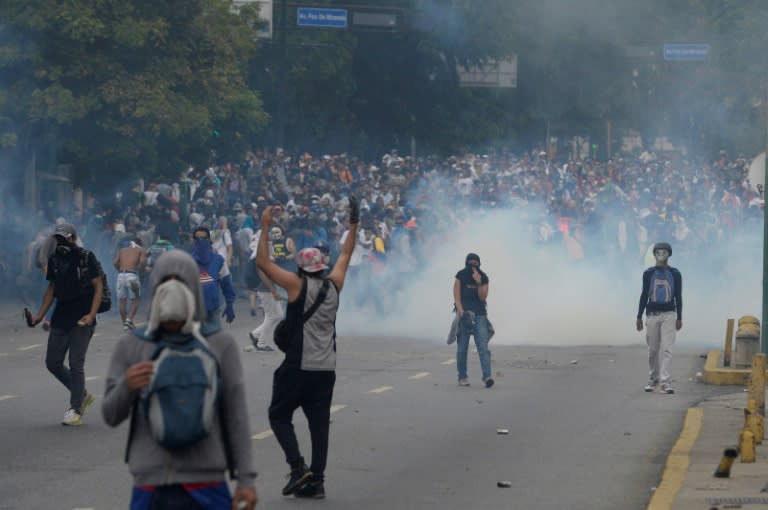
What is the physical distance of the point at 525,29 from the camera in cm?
5909

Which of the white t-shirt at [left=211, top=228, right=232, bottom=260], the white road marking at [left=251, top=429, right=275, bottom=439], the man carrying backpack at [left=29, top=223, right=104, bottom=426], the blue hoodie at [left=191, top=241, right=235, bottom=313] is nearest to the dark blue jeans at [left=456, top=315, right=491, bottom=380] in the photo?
the blue hoodie at [left=191, top=241, right=235, bottom=313]

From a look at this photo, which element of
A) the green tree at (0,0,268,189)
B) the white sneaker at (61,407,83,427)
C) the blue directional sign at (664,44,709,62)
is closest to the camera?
the white sneaker at (61,407,83,427)

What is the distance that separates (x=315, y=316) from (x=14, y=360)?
1040cm

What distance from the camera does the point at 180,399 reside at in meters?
5.35

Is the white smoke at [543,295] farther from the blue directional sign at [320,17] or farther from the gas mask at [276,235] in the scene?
the blue directional sign at [320,17]

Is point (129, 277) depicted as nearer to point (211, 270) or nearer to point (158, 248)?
point (158, 248)

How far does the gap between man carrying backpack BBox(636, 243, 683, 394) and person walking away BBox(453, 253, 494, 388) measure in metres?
1.72

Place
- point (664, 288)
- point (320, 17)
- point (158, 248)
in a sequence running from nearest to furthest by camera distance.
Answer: point (664, 288)
point (158, 248)
point (320, 17)

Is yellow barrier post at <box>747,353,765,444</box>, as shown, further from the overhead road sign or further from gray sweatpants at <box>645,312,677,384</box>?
the overhead road sign

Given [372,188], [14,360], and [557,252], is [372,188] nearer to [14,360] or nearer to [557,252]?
[557,252]

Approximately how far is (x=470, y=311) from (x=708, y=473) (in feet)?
24.2

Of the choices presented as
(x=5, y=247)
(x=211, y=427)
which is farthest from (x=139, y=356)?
(x=5, y=247)

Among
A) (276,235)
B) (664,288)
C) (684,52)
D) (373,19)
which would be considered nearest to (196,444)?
(664,288)

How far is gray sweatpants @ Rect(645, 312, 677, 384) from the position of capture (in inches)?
678
